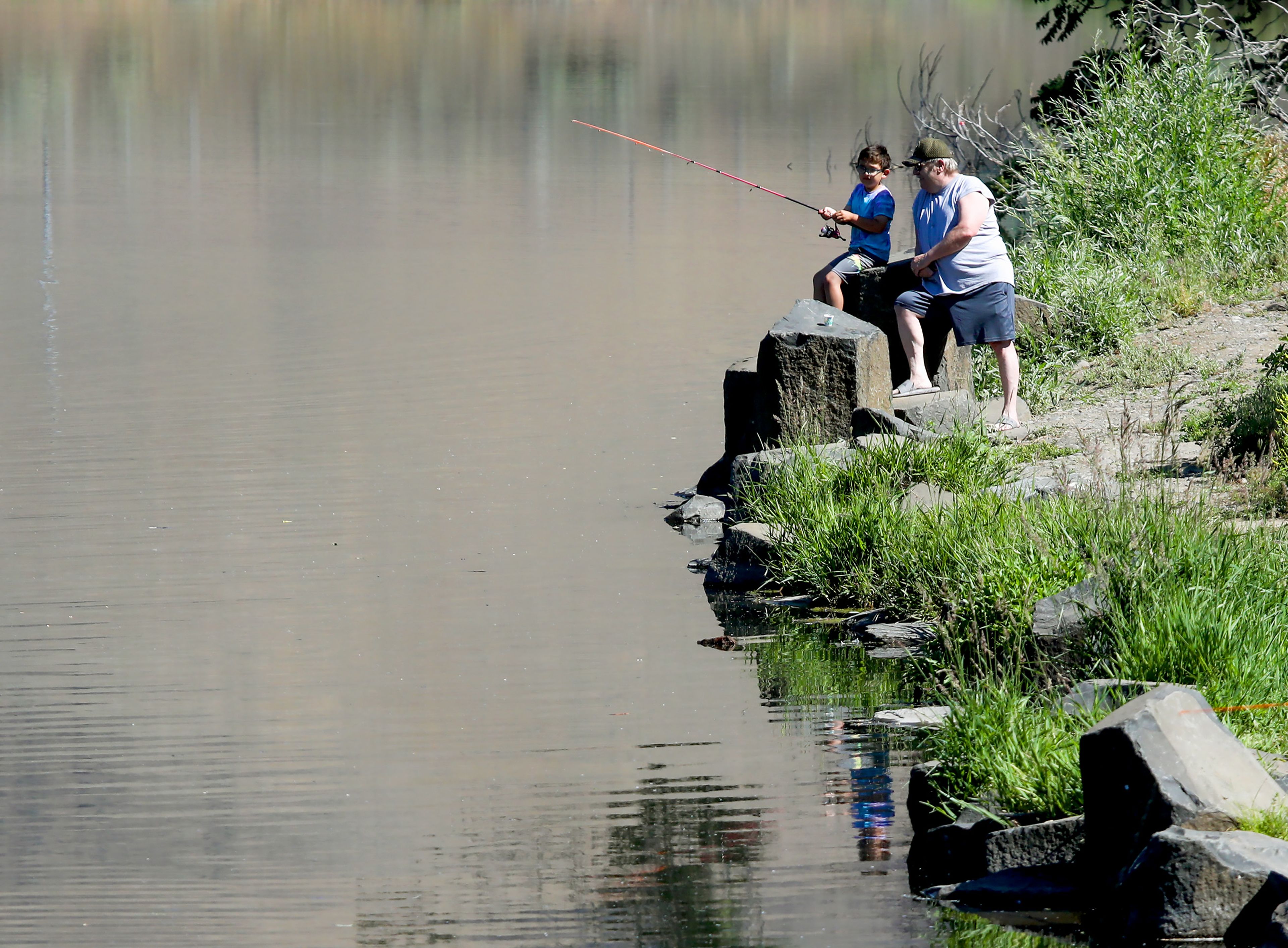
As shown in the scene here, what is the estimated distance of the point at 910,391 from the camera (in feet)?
34.9

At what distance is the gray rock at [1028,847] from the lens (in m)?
5.15

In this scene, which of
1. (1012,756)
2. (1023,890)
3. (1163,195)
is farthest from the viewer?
(1163,195)

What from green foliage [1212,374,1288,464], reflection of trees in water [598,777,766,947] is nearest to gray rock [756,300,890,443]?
green foliage [1212,374,1288,464]

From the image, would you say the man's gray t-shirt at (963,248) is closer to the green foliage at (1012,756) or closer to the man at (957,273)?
the man at (957,273)

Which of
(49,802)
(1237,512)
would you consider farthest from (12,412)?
(1237,512)

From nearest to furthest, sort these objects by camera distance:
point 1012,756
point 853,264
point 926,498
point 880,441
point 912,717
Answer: point 1012,756 < point 912,717 < point 926,498 < point 880,441 < point 853,264

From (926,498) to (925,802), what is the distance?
327cm

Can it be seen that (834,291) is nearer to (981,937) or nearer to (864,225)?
(864,225)

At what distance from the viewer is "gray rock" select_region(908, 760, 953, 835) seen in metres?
5.46

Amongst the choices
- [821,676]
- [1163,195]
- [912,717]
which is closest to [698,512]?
[821,676]

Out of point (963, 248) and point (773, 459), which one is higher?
point (963, 248)

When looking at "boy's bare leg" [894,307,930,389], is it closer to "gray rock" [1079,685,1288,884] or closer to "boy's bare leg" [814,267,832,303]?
"boy's bare leg" [814,267,832,303]

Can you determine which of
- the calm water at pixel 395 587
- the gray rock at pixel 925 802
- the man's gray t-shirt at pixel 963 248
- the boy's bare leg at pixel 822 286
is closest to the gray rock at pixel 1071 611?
the calm water at pixel 395 587

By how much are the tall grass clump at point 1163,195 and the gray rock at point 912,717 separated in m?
7.18
